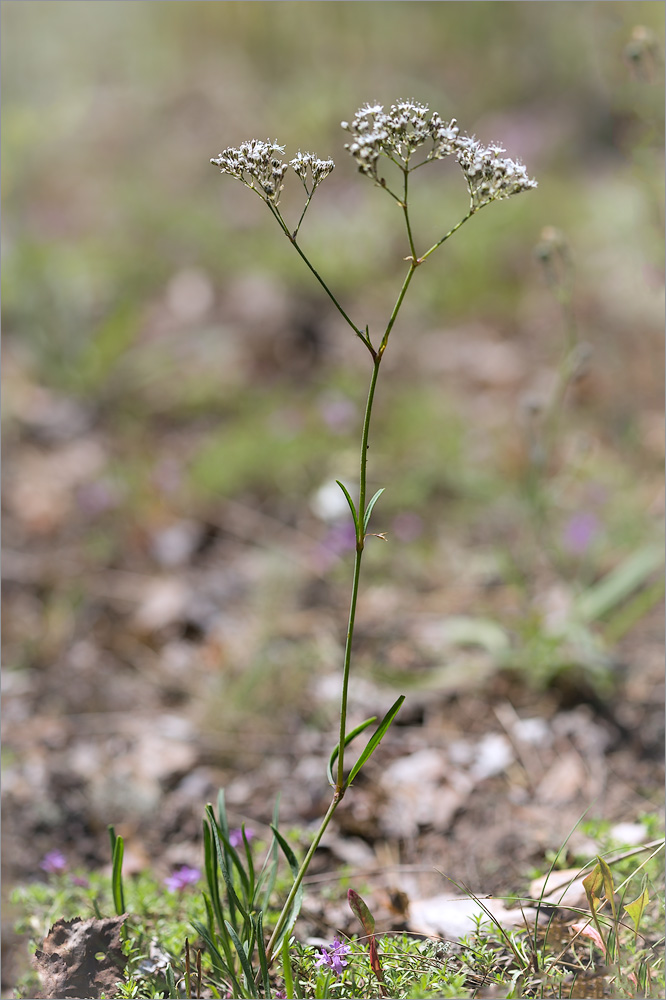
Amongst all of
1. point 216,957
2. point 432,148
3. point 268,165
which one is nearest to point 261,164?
A: point 268,165

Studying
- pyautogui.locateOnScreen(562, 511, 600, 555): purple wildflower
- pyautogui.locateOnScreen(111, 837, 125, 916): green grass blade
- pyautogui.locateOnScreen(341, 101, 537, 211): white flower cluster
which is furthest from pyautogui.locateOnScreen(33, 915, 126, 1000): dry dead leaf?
pyautogui.locateOnScreen(562, 511, 600, 555): purple wildflower

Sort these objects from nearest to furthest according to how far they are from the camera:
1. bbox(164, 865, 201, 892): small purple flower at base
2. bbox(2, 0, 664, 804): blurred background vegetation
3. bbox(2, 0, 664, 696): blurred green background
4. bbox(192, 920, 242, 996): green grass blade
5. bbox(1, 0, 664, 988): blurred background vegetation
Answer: bbox(192, 920, 242, 996): green grass blade
bbox(164, 865, 201, 892): small purple flower at base
bbox(1, 0, 664, 988): blurred background vegetation
bbox(2, 0, 664, 804): blurred background vegetation
bbox(2, 0, 664, 696): blurred green background

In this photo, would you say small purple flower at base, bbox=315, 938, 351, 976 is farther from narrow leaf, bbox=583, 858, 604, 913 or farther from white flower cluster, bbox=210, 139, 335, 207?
white flower cluster, bbox=210, 139, 335, 207

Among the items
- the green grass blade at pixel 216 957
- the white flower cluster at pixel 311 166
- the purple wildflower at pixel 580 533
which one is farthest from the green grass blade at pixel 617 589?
the white flower cluster at pixel 311 166

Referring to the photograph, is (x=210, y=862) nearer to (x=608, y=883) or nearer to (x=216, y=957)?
(x=216, y=957)

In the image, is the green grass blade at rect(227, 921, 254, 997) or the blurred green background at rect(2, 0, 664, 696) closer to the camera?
the green grass blade at rect(227, 921, 254, 997)

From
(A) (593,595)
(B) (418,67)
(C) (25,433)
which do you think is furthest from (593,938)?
(B) (418,67)

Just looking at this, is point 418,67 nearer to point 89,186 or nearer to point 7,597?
point 89,186
